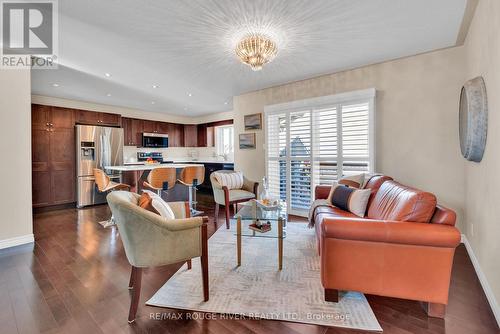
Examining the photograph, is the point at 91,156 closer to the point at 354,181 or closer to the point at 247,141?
the point at 247,141

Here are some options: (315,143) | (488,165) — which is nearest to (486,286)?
(488,165)

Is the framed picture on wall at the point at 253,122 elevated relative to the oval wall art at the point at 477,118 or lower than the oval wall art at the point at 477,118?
elevated

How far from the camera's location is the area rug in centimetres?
164

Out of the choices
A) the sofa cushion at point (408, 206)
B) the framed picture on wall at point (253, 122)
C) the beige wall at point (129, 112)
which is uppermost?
the beige wall at point (129, 112)

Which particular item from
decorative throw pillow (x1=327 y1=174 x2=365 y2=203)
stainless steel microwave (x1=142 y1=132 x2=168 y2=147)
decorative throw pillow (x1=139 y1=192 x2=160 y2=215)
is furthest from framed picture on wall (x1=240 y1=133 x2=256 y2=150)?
stainless steel microwave (x1=142 y1=132 x2=168 y2=147)

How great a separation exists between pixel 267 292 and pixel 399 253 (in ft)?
3.51

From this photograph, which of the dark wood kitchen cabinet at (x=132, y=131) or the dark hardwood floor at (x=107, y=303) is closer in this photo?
the dark hardwood floor at (x=107, y=303)

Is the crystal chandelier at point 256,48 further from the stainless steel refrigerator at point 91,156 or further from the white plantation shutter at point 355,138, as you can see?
the stainless steel refrigerator at point 91,156

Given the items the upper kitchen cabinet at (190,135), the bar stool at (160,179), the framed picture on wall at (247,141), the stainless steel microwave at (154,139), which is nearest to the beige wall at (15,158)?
the bar stool at (160,179)

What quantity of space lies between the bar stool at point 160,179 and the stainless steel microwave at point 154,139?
3.12 m

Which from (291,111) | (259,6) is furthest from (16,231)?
(291,111)

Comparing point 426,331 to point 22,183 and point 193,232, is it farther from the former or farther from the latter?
point 22,183

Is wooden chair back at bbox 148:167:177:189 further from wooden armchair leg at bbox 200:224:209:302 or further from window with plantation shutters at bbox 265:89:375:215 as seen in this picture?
wooden armchair leg at bbox 200:224:209:302

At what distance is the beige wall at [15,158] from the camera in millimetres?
2807
